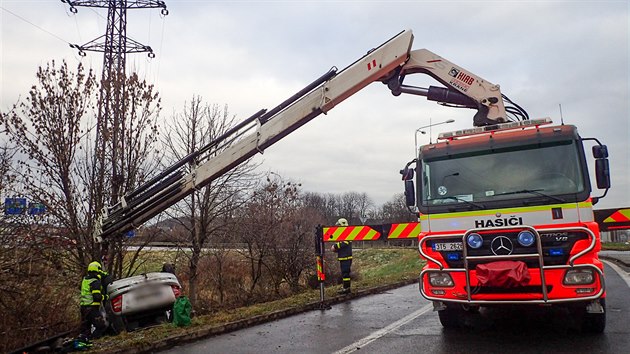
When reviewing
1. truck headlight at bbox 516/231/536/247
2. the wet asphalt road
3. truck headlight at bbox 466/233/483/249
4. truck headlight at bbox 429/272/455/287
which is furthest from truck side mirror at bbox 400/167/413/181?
the wet asphalt road

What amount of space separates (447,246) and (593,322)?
2153 millimetres

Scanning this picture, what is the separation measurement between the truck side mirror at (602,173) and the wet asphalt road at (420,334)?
1987 millimetres

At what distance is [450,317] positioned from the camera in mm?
7176

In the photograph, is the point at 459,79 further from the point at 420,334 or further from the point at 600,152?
the point at 420,334

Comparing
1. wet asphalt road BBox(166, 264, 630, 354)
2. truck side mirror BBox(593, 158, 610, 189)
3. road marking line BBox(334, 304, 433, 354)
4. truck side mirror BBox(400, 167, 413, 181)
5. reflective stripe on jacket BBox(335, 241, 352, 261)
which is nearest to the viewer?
wet asphalt road BBox(166, 264, 630, 354)

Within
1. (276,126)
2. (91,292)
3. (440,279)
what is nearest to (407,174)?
(440,279)

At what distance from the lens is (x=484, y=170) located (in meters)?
6.73

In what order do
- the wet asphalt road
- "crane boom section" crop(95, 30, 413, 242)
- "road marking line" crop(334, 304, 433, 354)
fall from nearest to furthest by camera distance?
the wet asphalt road, "road marking line" crop(334, 304, 433, 354), "crane boom section" crop(95, 30, 413, 242)

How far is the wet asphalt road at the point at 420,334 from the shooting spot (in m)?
5.95

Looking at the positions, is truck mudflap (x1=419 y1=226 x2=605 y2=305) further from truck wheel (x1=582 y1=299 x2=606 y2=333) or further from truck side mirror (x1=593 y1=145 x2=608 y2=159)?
truck side mirror (x1=593 y1=145 x2=608 y2=159)

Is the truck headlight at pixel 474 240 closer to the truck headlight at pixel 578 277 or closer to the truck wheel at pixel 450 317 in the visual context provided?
the truck headlight at pixel 578 277

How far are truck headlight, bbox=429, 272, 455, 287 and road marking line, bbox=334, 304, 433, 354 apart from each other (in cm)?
114

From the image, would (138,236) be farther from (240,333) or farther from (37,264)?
(240,333)

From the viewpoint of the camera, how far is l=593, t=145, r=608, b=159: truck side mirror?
6.32 m
